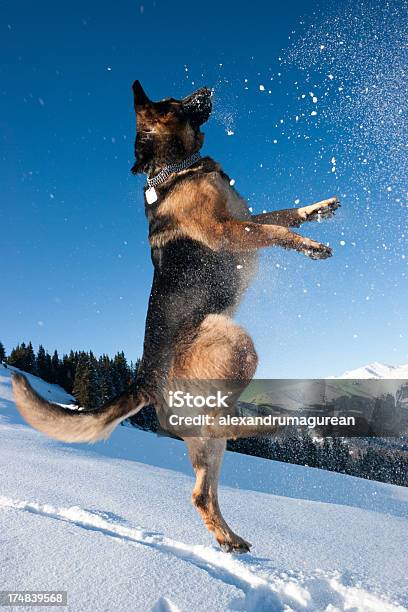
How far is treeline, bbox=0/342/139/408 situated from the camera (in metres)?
28.0

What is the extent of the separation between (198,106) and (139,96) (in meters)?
0.44

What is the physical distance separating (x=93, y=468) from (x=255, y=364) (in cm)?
803

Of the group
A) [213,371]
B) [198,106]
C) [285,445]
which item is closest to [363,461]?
Answer: [285,445]

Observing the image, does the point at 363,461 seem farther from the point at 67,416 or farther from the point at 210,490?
the point at 67,416

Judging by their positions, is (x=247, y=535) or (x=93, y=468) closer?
(x=247, y=535)

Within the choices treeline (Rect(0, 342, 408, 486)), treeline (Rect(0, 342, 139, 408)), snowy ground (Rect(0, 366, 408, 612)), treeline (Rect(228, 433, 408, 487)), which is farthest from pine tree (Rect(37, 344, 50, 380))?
snowy ground (Rect(0, 366, 408, 612))

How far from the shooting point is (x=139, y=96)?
322 centimetres

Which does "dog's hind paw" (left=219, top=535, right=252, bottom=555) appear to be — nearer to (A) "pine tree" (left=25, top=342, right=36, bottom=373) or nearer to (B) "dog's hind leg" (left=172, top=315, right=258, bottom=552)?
(B) "dog's hind leg" (left=172, top=315, right=258, bottom=552)

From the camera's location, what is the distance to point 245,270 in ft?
10.5

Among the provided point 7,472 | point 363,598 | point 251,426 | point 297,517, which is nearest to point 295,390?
point 251,426

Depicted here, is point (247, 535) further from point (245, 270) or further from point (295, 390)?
point (245, 270)

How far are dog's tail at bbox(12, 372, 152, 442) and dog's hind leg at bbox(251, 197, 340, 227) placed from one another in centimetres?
167

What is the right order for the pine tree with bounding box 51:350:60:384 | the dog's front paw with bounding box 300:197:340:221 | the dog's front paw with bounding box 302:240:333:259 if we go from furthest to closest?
the pine tree with bounding box 51:350:60:384
the dog's front paw with bounding box 300:197:340:221
the dog's front paw with bounding box 302:240:333:259

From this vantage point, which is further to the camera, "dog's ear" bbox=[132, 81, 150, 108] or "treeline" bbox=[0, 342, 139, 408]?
"treeline" bbox=[0, 342, 139, 408]
